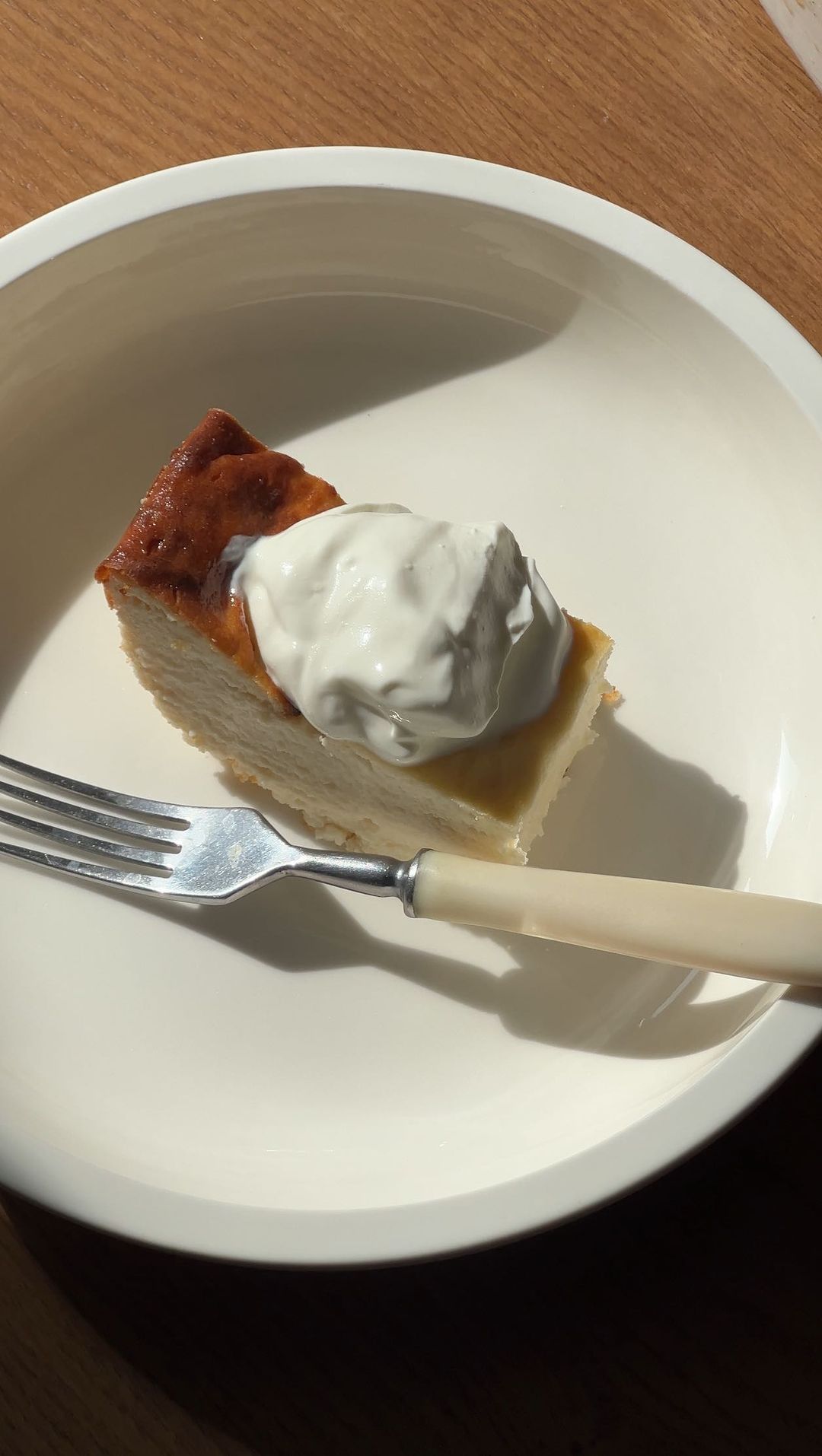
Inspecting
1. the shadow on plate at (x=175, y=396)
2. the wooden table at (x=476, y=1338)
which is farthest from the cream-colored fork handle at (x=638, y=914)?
the shadow on plate at (x=175, y=396)

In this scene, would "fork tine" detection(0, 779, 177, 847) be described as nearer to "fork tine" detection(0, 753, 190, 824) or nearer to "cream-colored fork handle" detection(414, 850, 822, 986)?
"fork tine" detection(0, 753, 190, 824)

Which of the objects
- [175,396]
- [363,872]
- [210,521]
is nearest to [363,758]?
[363,872]

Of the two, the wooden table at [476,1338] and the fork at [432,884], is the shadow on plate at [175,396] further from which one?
the wooden table at [476,1338]

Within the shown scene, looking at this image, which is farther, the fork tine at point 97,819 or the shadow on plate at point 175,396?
the shadow on plate at point 175,396

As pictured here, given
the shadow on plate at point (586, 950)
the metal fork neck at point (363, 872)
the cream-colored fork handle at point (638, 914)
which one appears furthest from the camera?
the shadow on plate at point (586, 950)

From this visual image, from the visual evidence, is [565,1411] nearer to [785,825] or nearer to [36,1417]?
[36,1417]

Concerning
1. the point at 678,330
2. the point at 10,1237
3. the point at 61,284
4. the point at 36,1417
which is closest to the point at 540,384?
the point at 678,330

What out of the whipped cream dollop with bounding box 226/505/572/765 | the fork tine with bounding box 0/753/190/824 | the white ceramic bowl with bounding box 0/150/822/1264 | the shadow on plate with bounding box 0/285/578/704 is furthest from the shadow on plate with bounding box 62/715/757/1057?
the shadow on plate with bounding box 0/285/578/704
